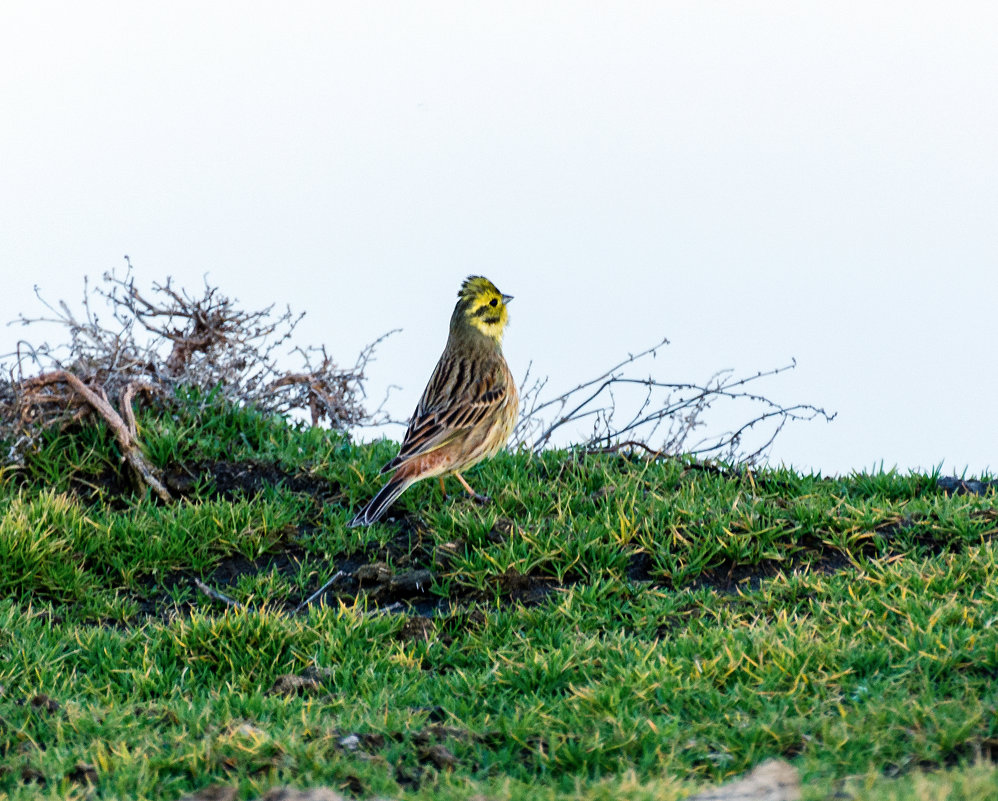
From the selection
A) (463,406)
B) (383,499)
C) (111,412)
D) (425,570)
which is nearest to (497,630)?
Answer: (425,570)

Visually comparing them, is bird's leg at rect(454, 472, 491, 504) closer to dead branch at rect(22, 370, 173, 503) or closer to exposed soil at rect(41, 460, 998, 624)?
exposed soil at rect(41, 460, 998, 624)

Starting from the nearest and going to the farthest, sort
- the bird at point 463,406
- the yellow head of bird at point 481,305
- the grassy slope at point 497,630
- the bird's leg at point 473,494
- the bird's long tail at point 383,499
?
the grassy slope at point 497,630, the bird's long tail at point 383,499, the bird at point 463,406, the bird's leg at point 473,494, the yellow head of bird at point 481,305

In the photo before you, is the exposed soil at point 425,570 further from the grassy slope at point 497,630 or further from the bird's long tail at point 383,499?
the bird's long tail at point 383,499

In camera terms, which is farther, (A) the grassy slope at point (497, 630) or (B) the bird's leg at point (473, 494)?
(B) the bird's leg at point (473, 494)

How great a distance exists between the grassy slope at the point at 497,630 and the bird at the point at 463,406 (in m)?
0.33

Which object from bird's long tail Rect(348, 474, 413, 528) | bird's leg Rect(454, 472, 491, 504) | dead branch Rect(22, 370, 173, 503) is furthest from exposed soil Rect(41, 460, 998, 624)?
dead branch Rect(22, 370, 173, 503)

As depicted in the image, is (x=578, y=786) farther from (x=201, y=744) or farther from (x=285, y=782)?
(x=201, y=744)

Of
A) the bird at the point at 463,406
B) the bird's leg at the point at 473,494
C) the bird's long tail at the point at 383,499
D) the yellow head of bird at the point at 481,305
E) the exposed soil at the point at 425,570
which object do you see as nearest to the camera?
the exposed soil at the point at 425,570

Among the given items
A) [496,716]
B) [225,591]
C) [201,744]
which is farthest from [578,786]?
[225,591]

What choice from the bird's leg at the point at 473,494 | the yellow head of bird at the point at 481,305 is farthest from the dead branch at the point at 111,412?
the yellow head of bird at the point at 481,305

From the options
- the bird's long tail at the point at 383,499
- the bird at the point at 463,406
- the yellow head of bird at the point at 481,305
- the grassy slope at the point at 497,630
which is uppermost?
the yellow head of bird at the point at 481,305

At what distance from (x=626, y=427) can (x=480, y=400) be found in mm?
1922

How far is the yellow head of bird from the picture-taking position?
9.09 metres

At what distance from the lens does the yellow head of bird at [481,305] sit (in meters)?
9.09
